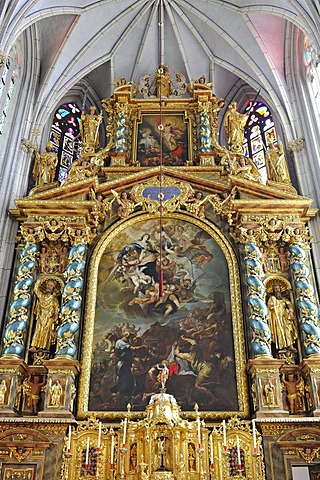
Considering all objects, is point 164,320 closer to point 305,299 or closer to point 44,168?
point 305,299

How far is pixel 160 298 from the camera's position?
39.7 feet

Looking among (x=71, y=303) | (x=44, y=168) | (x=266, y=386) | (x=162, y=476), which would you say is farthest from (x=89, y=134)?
(x=162, y=476)

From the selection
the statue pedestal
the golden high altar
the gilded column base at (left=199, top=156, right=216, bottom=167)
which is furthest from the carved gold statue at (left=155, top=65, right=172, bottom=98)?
the statue pedestal

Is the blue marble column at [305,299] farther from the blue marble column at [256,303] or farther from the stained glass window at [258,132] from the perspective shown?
the stained glass window at [258,132]

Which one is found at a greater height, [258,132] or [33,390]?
[258,132]

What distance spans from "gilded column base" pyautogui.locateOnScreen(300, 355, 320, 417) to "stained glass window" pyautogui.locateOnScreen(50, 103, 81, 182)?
8592 millimetres

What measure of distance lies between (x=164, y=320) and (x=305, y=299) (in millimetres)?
2749

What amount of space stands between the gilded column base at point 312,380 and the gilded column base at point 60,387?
412 centimetres

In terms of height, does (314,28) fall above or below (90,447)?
above

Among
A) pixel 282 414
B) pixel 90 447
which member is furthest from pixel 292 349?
pixel 90 447

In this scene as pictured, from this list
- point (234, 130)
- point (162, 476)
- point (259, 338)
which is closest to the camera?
point (162, 476)

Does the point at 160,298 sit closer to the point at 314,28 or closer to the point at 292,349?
the point at 292,349

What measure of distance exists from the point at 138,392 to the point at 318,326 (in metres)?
3.59

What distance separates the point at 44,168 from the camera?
14.0m
